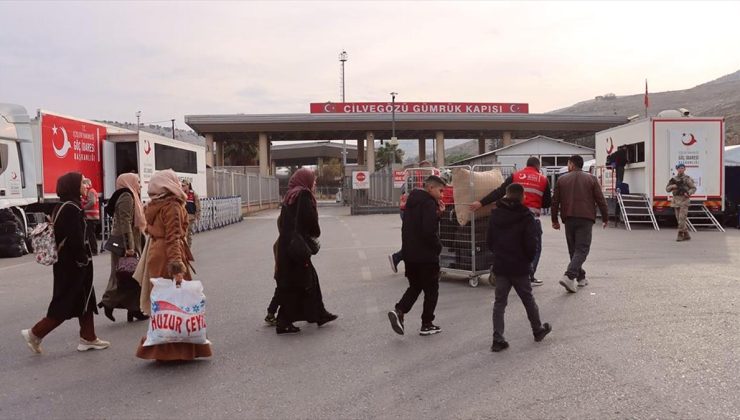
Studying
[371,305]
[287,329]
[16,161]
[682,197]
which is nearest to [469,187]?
[371,305]

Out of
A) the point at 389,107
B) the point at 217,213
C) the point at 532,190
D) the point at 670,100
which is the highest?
the point at 670,100

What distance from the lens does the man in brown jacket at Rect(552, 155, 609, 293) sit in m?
8.33

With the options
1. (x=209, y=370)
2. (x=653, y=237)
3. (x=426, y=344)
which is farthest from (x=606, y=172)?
(x=209, y=370)

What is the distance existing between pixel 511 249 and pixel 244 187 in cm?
3199

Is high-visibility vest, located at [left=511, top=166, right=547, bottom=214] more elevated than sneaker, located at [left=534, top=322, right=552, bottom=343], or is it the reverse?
high-visibility vest, located at [left=511, top=166, right=547, bottom=214]

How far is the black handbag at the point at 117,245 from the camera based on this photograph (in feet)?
22.1

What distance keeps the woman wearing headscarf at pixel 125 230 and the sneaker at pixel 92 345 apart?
2.86ft

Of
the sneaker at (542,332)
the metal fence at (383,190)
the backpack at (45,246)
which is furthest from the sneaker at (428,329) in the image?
the metal fence at (383,190)

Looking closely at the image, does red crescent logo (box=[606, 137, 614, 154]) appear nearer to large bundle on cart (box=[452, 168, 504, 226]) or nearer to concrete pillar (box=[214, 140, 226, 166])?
large bundle on cart (box=[452, 168, 504, 226])

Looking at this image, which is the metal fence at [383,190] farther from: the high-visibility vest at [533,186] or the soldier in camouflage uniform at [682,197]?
the high-visibility vest at [533,186]

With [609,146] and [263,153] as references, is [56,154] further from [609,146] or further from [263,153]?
[263,153]

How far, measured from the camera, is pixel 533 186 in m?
8.48

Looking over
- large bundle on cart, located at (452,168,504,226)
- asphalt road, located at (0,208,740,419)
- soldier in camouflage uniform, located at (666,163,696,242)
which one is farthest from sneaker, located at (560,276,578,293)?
soldier in camouflage uniform, located at (666,163,696,242)

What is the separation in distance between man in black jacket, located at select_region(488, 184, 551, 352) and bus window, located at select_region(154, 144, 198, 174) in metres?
17.1
